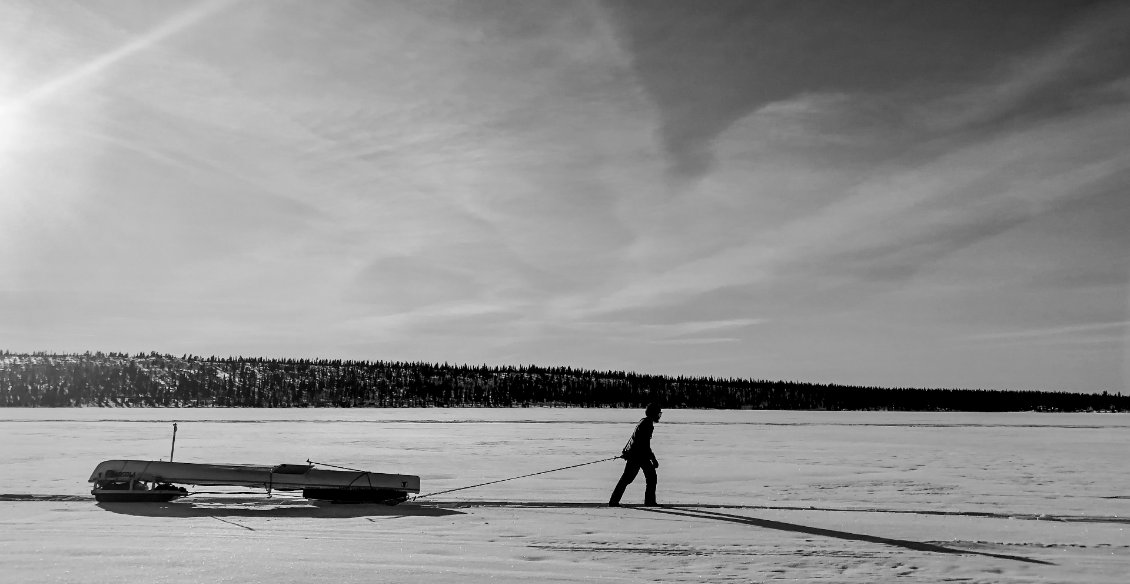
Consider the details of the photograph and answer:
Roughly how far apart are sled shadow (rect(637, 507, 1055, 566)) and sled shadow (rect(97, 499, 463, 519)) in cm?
326

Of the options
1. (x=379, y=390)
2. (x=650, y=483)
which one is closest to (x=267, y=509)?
(x=650, y=483)

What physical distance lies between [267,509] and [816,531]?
7725 mm

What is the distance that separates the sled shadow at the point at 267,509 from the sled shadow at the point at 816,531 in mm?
3261

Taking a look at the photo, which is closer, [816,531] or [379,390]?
[816,531]

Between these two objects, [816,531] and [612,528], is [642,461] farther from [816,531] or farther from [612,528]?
[816,531]

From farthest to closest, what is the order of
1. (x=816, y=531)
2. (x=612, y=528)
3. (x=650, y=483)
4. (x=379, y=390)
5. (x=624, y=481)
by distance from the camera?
1. (x=379, y=390)
2. (x=650, y=483)
3. (x=624, y=481)
4. (x=612, y=528)
5. (x=816, y=531)

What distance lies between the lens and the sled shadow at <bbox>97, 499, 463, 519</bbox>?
11414 millimetres

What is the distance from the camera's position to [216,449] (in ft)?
79.9

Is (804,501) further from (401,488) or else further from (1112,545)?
(401,488)

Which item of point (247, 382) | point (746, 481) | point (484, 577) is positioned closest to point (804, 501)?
point (746, 481)

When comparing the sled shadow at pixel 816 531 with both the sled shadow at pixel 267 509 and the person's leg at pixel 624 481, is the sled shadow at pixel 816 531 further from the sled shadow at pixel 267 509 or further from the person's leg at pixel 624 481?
the sled shadow at pixel 267 509

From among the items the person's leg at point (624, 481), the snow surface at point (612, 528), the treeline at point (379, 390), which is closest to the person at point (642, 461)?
the person's leg at point (624, 481)

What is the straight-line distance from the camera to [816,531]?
399 inches

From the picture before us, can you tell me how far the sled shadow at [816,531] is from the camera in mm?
8727
